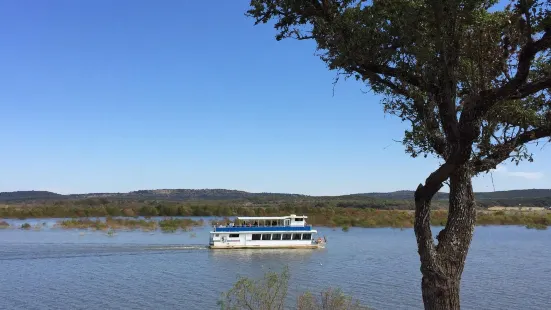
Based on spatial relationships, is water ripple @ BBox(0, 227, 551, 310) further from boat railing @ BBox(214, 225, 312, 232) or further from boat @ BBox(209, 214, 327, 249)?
boat railing @ BBox(214, 225, 312, 232)

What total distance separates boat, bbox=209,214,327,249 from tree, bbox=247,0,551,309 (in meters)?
45.3

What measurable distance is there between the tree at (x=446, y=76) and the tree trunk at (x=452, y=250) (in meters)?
0.02

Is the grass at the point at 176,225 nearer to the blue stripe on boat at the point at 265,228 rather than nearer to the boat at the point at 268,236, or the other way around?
the blue stripe on boat at the point at 265,228

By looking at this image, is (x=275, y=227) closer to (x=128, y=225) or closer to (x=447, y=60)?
(x=128, y=225)

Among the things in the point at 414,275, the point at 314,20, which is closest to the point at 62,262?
the point at 414,275

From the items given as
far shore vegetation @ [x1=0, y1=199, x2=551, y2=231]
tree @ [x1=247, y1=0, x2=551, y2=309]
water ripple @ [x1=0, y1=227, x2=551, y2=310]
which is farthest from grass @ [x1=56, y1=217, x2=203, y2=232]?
tree @ [x1=247, y1=0, x2=551, y2=309]

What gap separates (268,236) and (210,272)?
1777cm

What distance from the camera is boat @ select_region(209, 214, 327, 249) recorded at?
53969mm

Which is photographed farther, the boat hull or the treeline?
the treeline

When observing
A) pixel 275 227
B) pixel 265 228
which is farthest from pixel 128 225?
pixel 275 227

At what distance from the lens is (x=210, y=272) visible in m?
38.2

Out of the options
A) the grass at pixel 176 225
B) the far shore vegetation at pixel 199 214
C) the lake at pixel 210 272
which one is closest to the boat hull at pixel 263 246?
the lake at pixel 210 272

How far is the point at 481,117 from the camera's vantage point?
857cm

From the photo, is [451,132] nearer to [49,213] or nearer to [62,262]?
[62,262]
